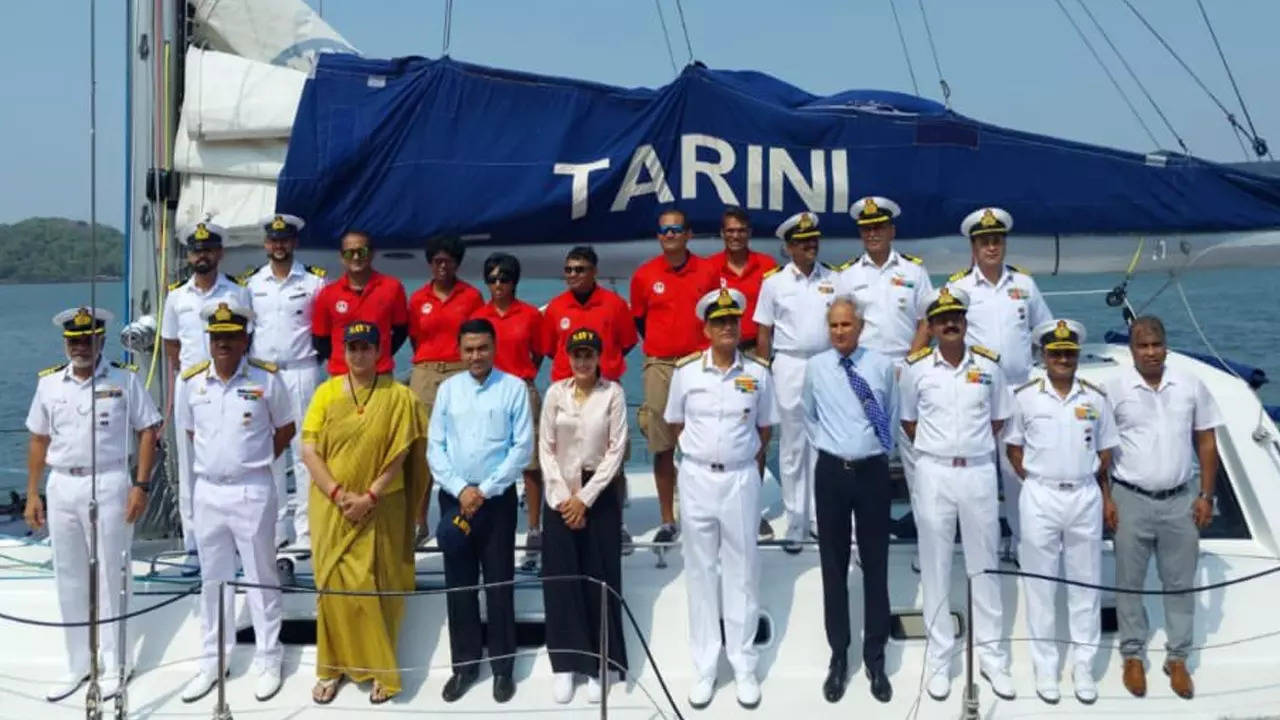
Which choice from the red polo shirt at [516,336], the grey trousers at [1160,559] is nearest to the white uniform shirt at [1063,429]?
the grey trousers at [1160,559]

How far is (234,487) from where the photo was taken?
5059 millimetres

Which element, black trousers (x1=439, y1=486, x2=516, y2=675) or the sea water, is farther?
the sea water

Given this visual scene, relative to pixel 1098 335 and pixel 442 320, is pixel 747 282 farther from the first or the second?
pixel 1098 335

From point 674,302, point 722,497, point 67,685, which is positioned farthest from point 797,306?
point 67,685

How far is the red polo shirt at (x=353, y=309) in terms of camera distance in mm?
5805

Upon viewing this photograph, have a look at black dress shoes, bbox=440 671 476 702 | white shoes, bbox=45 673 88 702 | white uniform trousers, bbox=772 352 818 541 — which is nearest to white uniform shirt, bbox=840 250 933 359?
white uniform trousers, bbox=772 352 818 541

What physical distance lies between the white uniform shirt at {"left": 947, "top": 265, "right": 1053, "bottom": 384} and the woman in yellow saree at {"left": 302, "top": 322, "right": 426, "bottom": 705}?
2.68 m

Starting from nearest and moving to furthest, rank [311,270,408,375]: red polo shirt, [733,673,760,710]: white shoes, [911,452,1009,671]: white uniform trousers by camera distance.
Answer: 1. [733,673,760,710]: white shoes
2. [911,452,1009,671]: white uniform trousers
3. [311,270,408,375]: red polo shirt

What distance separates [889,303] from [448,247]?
2169 millimetres

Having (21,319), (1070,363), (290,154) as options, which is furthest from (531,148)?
(21,319)

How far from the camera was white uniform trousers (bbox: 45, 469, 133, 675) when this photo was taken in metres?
5.14

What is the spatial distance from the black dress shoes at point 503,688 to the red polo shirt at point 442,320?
1613 mm

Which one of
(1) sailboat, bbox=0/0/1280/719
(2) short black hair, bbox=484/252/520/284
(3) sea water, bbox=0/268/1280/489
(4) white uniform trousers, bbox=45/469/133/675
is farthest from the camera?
(3) sea water, bbox=0/268/1280/489

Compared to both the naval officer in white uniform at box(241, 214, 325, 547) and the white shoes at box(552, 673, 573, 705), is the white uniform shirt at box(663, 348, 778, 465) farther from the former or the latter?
the naval officer in white uniform at box(241, 214, 325, 547)
